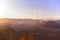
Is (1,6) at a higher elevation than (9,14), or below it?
higher

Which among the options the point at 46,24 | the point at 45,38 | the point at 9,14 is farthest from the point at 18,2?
the point at 45,38

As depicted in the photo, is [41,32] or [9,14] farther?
[9,14]

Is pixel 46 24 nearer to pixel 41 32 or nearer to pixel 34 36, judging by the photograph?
pixel 41 32

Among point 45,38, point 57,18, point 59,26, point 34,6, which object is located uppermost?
point 34,6

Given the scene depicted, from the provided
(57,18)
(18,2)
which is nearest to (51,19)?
(57,18)

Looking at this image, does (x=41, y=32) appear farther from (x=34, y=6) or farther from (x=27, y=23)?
(x=34, y=6)

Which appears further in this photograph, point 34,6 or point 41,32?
point 34,6
